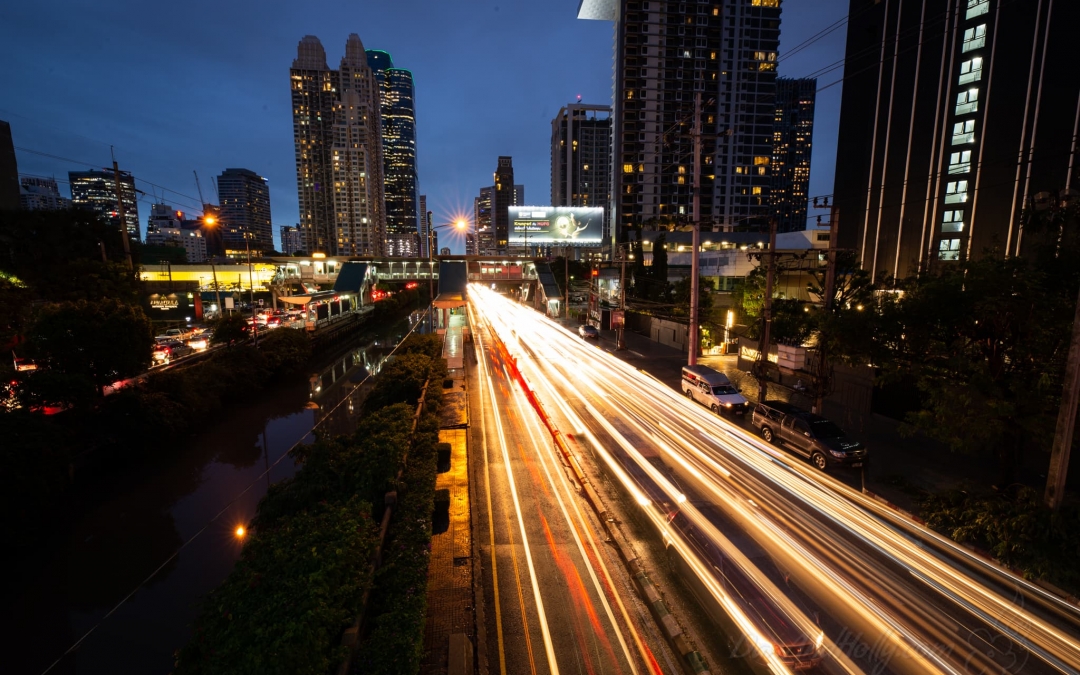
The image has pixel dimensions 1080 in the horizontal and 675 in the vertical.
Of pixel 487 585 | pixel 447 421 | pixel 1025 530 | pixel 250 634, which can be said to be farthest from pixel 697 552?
pixel 447 421

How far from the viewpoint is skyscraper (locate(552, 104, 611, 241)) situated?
155 metres

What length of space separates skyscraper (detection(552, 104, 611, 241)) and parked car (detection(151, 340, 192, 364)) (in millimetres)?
137682

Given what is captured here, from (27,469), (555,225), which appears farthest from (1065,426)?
(555,225)

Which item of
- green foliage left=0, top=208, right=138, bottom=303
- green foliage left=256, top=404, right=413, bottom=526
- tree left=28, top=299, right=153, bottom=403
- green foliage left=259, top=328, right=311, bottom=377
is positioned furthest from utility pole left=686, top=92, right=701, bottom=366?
green foliage left=0, top=208, right=138, bottom=303

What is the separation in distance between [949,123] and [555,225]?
4476 centimetres

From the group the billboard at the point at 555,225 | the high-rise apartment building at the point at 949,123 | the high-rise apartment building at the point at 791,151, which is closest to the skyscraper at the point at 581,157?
the high-rise apartment building at the point at 791,151

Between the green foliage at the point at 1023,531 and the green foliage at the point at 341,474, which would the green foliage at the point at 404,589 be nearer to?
the green foliage at the point at 341,474

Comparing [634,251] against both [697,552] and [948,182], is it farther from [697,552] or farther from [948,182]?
[697,552]

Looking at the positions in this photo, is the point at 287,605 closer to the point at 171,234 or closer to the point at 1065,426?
the point at 1065,426

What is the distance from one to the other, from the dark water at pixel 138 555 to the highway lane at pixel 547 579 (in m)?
5.20

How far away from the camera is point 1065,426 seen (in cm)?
953

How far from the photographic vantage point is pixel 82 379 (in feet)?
58.2

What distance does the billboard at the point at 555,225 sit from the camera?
2677 inches

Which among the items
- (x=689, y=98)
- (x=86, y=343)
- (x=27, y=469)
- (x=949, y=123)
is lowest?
(x=27, y=469)
